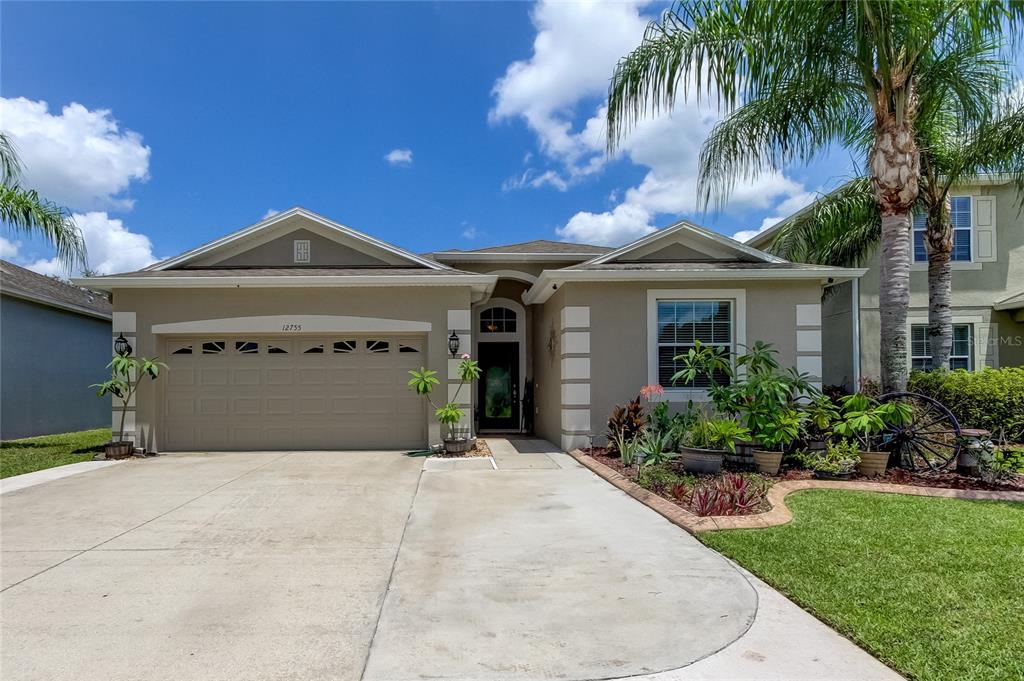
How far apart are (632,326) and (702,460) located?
11.7 feet

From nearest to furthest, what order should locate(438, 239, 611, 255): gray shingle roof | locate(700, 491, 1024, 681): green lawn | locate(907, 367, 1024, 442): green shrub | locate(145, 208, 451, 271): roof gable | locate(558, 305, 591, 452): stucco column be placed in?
locate(700, 491, 1024, 681): green lawn
locate(907, 367, 1024, 442): green shrub
locate(558, 305, 591, 452): stucco column
locate(145, 208, 451, 271): roof gable
locate(438, 239, 611, 255): gray shingle roof

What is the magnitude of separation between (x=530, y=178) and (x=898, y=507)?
16.3m

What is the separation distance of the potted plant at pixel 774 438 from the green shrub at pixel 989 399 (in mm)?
4820

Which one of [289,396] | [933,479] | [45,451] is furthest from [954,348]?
[45,451]

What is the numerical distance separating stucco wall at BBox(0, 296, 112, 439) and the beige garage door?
600cm

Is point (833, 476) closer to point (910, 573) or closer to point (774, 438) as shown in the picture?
point (774, 438)

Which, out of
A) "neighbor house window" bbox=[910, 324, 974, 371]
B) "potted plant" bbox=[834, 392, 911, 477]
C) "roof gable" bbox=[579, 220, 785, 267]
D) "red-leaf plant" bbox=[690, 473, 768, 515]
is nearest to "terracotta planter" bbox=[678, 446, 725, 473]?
"red-leaf plant" bbox=[690, 473, 768, 515]

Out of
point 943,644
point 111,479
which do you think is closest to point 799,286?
point 943,644

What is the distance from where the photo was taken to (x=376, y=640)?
349cm

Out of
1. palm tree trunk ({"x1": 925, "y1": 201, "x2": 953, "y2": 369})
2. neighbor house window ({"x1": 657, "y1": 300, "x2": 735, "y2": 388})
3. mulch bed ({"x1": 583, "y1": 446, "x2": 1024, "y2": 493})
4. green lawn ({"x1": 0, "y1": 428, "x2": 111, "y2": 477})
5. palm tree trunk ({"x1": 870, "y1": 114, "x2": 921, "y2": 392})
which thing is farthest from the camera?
palm tree trunk ({"x1": 925, "y1": 201, "x2": 953, "y2": 369})

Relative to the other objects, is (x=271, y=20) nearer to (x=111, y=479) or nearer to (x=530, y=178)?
(x=111, y=479)

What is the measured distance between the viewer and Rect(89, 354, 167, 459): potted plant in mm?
10758

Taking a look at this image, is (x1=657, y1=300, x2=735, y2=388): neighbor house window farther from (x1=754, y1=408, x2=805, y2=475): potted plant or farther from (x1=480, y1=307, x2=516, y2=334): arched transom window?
(x1=480, y1=307, x2=516, y2=334): arched transom window

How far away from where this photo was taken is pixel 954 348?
574 inches
